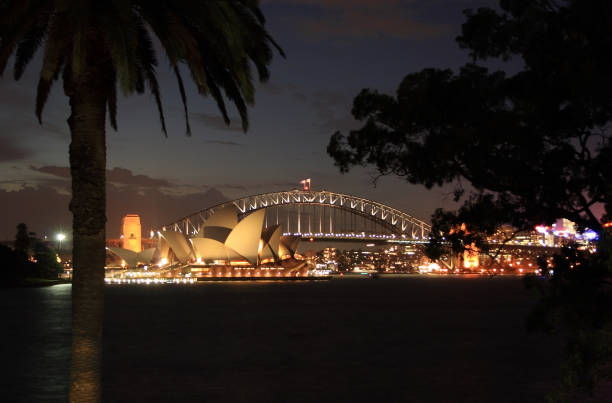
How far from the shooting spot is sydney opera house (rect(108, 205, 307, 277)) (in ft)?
370

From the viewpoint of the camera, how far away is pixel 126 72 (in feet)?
28.6

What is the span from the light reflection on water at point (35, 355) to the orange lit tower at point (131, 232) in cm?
11173

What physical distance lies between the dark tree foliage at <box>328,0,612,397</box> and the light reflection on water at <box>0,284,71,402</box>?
10403 millimetres

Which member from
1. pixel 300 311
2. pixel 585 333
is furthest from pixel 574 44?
pixel 300 311

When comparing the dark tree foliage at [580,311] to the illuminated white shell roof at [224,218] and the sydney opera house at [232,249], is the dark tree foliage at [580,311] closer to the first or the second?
the sydney opera house at [232,249]

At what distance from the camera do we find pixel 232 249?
115 m

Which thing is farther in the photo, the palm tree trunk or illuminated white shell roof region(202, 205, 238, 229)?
illuminated white shell roof region(202, 205, 238, 229)

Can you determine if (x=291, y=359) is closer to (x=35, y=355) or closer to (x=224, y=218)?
(x=35, y=355)

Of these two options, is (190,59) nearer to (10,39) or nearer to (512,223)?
(10,39)

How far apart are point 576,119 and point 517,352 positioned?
59.4ft

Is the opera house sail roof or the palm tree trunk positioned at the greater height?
the opera house sail roof

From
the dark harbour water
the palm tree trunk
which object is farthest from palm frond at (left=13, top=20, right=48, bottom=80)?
the dark harbour water

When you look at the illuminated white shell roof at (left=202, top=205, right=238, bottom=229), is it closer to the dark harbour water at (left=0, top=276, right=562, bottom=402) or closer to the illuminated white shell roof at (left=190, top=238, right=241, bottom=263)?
the illuminated white shell roof at (left=190, top=238, right=241, bottom=263)

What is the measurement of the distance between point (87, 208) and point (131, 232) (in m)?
156
